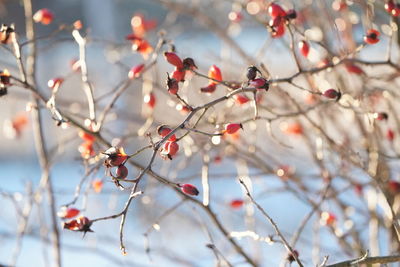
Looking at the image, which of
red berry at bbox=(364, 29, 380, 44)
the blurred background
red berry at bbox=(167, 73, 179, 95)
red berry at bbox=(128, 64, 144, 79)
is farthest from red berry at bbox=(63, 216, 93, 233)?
red berry at bbox=(364, 29, 380, 44)

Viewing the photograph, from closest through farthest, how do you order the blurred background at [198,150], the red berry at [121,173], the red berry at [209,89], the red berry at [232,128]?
1. the red berry at [121,173]
2. the red berry at [232,128]
3. the red berry at [209,89]
4. the blurred background at [198,150]

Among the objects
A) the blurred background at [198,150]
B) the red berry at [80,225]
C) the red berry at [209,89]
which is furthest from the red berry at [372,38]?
the red berry at [80,225]

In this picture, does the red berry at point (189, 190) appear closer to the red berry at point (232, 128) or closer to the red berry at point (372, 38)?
the red berry at point (232, 128)

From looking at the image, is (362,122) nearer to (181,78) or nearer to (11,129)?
(181,78)

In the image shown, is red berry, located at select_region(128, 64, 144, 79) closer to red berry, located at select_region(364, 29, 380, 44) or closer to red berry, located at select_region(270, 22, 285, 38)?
red berry, located at select_region(270, 22, 285, 38)

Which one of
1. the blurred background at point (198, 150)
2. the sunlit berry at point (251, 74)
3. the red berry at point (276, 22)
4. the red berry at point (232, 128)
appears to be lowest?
the red berry at point (232, 128)

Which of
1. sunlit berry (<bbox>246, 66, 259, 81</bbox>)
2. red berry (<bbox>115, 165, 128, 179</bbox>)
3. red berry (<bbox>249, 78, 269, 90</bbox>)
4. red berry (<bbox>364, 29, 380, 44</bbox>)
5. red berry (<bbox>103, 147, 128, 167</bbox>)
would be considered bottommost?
red berry (<bbox>115, 165, 128, 179</bbox>)

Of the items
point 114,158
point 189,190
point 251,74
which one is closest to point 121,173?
point 114,158

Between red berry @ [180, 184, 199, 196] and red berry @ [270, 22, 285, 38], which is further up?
red berry @ [270, 22, 285, 38]

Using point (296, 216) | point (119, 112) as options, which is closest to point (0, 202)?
point (296, 216)

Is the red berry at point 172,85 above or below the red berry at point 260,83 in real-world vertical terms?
above

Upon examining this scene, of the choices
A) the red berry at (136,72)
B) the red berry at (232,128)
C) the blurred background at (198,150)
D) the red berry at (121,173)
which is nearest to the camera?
the red berry at (121,173)

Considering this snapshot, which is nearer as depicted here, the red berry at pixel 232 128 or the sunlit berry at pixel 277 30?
the red berry at pixel 232 128

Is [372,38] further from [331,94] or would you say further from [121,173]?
[121,173]
